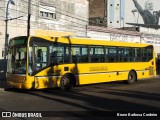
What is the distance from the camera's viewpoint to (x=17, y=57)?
16.9m

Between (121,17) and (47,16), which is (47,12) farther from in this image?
(121,17)

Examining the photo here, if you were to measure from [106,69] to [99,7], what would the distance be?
A: 35.5 meters

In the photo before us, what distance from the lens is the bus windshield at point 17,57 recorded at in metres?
16.5

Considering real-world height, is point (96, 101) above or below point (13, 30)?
below

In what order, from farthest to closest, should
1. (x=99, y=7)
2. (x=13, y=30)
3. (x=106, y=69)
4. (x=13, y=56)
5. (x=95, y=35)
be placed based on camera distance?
1. (x=99, y=7)
2. (x=95, y=35)
3. (x=13, y=30)
4. (x=106, y=69)
5. (x=13, y=56)

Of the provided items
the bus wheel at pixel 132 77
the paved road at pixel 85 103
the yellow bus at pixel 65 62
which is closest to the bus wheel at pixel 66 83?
the yellow bus at pixel 65 62

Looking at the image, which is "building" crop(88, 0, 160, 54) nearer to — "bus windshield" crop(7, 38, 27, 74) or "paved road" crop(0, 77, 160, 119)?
"bus windshield" crop(7, 38, 27, 74)

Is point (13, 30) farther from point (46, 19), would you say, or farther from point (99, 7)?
point (99, 7)

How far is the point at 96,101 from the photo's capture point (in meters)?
13.7

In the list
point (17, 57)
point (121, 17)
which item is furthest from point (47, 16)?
point (121, 17)

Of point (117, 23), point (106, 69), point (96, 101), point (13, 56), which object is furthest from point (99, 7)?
point (96, 101)

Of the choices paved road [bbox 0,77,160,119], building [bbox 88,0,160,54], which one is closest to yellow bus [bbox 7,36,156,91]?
paved road [bbox 0,77,160,119]

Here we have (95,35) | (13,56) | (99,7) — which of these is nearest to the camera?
(13,56)

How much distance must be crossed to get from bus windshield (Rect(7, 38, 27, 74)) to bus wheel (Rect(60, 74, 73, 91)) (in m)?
2.36
